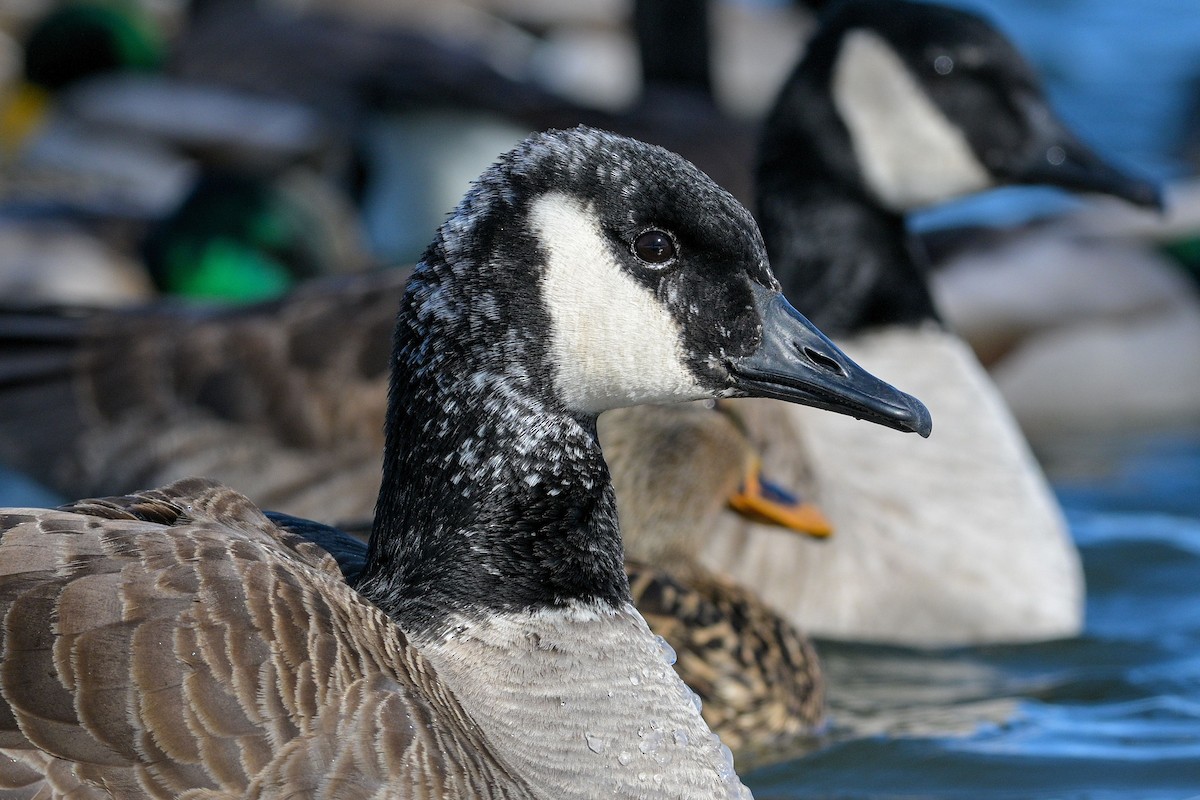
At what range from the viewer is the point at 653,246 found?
3.18 m

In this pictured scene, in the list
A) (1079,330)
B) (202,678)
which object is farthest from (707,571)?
(1079,330)

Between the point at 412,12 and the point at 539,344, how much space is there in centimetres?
1602

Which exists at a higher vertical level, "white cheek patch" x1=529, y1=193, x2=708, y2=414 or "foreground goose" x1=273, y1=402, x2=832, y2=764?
"white cheek patch" x1=529, y1=193, x2=708, y2=414

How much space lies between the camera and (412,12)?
18.5 meters

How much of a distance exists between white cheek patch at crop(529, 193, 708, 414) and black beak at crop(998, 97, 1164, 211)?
3.17 metres

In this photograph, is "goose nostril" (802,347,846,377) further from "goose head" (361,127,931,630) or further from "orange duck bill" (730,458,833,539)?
"orange duck bill" (730,458,833,539)

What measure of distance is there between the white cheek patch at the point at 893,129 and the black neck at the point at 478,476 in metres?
2.97

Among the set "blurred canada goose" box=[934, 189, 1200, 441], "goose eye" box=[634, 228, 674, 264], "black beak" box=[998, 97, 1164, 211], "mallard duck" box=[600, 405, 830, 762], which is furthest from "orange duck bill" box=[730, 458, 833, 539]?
"blurred canada goose" box=[934, 189, 1200, 441]

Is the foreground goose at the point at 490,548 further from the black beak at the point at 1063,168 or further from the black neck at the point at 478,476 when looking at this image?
the black beak at the point at 1063,168

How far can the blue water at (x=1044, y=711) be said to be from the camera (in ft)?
15.5

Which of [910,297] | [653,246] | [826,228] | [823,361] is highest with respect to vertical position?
[826,228]

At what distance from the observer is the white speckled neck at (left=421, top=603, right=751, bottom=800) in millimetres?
3111

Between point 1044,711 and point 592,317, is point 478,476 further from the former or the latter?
point 1044,711

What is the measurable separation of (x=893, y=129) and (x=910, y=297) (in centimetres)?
56
